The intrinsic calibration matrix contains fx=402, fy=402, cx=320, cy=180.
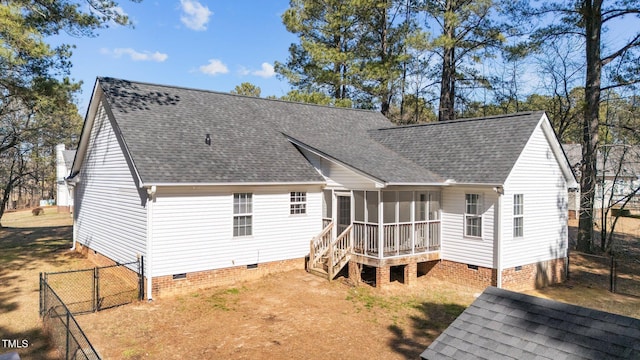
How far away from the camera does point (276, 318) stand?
35.4 feet

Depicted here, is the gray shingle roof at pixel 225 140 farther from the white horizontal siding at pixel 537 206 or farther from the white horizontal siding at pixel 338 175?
the white horizontal siding at pixel 537 206

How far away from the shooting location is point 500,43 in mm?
26500

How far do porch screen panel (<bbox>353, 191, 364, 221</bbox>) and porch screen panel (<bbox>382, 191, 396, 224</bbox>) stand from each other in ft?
2.69

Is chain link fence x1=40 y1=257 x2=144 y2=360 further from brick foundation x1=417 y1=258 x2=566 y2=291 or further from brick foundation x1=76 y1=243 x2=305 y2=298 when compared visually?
brick foundation x1=417 y1=258 x2=566 y2=291

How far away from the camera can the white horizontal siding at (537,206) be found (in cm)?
1396

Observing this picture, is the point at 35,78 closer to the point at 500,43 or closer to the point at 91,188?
the point at 91,188

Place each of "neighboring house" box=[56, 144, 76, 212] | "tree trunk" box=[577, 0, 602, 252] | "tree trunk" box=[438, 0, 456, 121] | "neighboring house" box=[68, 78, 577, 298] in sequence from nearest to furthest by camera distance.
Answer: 1. "neighboring house" box=[68, 78, 577, 298]
2. "tree trunk" box=[577, 0, 602, 252]
3. "tree trunk" box=[438, 0, 456, 121]
4. "neighboring house" box=[56, 144, 76, 212]

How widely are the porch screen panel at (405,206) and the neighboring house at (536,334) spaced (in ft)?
28.5

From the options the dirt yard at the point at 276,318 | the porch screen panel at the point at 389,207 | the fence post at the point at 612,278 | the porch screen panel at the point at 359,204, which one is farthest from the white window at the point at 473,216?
the fence post at the point at 612,278

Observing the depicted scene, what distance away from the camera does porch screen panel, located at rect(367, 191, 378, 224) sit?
1497 cm

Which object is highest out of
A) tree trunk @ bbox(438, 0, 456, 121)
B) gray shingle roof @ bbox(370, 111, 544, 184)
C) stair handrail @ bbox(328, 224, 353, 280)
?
tree trunk @ bbox(438, 0, 456, 121)

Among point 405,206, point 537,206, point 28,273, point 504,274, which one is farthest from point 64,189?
point 537,206

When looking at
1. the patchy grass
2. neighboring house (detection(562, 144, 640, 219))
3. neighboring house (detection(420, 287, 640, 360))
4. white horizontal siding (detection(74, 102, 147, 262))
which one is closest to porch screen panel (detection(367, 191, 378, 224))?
neighboring house (detection(562, 144, 640, 219))

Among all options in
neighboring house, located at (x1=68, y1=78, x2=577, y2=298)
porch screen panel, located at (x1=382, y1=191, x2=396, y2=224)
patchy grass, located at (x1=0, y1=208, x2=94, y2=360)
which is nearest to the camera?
patchy grass, located at (x1=0, y1=208, x2=94, y2=360)
